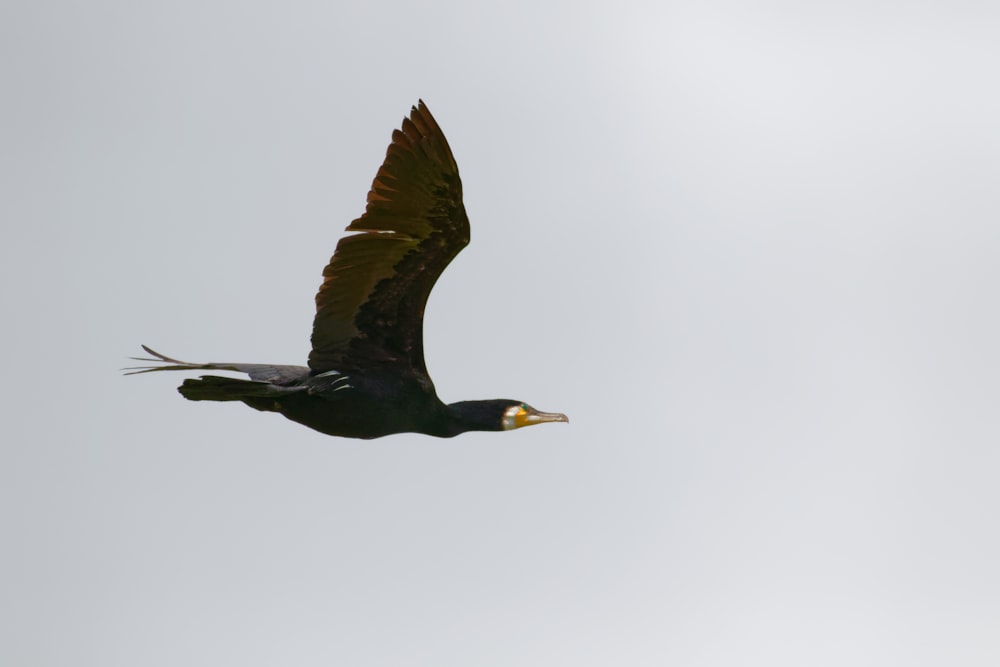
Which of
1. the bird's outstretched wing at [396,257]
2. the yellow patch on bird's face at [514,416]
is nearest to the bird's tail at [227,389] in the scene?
the bird's outstretched wing at [396,257]

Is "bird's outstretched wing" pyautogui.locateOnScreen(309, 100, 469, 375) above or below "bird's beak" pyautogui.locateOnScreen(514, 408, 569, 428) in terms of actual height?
above

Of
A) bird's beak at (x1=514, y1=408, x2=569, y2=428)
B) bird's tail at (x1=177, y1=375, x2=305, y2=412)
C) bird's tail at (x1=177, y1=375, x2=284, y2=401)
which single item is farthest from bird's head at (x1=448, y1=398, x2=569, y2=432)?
bird's tail at (x1=177, y1=375, x2=284, y2=401)

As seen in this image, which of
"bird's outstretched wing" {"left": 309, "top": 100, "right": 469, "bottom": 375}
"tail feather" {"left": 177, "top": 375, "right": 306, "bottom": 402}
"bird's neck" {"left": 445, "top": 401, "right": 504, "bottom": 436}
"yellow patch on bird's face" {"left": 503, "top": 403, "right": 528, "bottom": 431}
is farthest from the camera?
"yellow patch on bird's face" {"left": 503, "top": 403, "right": 528, "bottom": 431}

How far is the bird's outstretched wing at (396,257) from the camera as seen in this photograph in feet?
51.2

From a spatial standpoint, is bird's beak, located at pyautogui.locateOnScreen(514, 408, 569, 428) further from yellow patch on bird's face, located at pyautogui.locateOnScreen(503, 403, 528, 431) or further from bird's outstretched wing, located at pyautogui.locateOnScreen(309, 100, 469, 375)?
bird's outstretched wing, located at pyautogui.locateOnScreen(309, 100, 469, 375)

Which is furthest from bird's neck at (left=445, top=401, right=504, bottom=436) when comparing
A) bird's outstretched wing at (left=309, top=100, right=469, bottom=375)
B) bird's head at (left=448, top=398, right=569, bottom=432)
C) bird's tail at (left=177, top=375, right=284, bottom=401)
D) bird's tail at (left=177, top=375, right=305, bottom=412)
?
bird's tail at (left=177, top=375, right=284, bottom=401)

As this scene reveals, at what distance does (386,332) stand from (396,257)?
33.3 inches

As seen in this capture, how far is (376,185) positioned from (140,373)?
2.85 metres

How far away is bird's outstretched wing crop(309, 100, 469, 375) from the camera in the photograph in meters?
15.6

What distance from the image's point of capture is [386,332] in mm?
16609

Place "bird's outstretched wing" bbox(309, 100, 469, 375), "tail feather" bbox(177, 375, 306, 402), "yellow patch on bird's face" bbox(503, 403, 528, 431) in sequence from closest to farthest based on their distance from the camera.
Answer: "bird's outstretched wing" bbox(309, 100, 469, 375)
"tail feather" bbox(177, 375, 306, 402)
"yellow patch on bird's face" bbox(503, 403, 528, 431)

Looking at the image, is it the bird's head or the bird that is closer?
the bird

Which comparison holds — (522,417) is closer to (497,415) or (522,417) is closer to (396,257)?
(497,415)

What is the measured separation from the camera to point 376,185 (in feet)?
51.9
